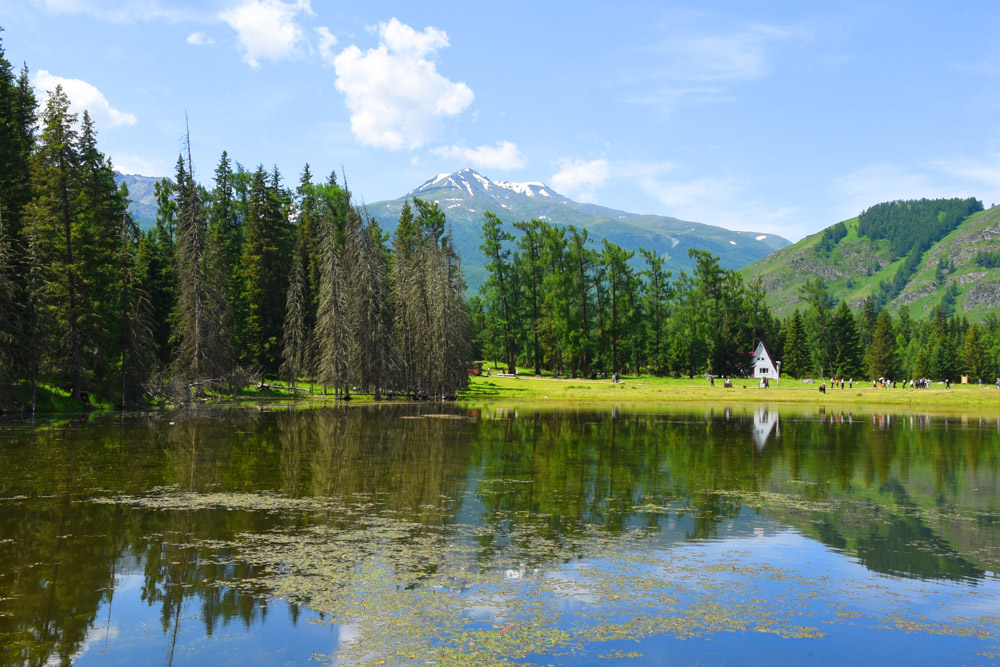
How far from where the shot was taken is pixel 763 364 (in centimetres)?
12606

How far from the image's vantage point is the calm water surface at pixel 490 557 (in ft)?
32.6

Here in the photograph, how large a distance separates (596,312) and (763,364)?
38.8m

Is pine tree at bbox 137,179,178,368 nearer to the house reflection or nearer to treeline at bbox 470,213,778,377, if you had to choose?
treeline at bbox 470,213,778,377

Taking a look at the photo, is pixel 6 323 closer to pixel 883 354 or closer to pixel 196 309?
pixel 196 309

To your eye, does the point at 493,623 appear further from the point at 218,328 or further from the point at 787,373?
the point at 787,373

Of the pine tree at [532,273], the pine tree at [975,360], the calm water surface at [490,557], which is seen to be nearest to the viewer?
the calm water surface at [490,557]

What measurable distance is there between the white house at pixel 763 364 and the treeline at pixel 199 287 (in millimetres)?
65406

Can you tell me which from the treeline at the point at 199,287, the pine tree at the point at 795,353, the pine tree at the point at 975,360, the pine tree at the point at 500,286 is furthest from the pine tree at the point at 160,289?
the pine tree at the point at 975,360

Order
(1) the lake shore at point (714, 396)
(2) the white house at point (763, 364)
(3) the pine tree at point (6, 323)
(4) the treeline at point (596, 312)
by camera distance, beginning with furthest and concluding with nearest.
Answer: (2) the white house at point (763, 364)
(4) the treeline at point (596, 312)
(1) the lake shore at point (714, 396)
(3) the pine tree at point (6, 323)

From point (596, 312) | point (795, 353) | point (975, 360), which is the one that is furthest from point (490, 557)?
point (975, 360)

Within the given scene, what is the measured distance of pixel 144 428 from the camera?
38.4 metres

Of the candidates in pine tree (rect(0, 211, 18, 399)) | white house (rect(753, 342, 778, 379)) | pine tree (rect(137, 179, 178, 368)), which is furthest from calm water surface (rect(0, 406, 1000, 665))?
white house (rect(753, 342, 778, 379))

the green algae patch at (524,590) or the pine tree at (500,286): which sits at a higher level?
the pine tree at (500,286)

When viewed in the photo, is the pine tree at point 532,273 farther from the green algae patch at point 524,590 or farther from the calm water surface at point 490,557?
the green algae patch at point 524,590
